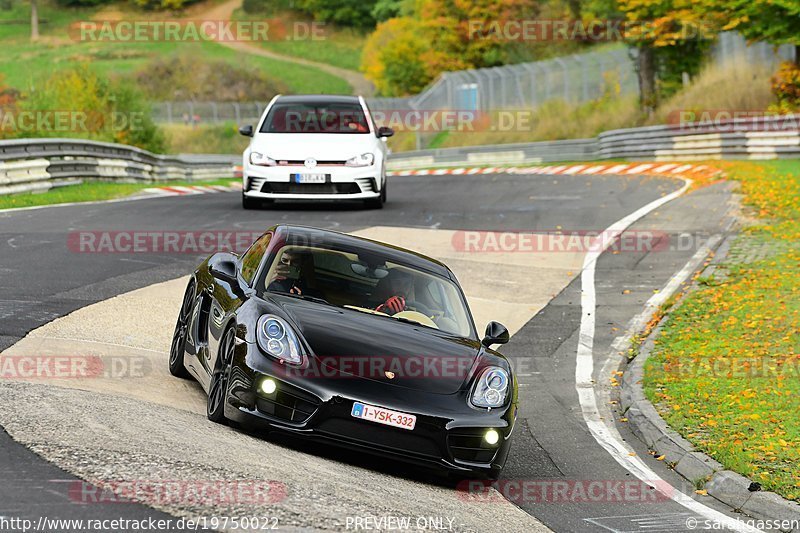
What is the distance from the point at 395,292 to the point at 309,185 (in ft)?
40.4

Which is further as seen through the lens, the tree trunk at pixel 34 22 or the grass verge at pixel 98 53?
the tree trunk at pixel 34 22

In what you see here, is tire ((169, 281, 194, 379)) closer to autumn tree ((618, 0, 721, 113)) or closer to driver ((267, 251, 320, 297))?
driver ((267, 251, 320, 297))

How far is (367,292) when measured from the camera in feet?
29.2

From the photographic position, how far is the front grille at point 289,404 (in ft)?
24.1

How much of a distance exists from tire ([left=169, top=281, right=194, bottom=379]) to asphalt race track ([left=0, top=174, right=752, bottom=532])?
15 centimetres

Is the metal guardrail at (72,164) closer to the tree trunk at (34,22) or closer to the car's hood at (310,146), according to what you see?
the car's hood at (310,146)

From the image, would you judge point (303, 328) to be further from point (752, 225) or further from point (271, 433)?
point (752, 225)

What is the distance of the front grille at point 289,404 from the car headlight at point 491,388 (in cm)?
108

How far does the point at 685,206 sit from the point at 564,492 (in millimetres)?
15510

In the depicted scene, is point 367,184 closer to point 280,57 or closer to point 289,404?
point 289,404

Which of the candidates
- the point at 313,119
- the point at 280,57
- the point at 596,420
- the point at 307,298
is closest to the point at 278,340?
the point at 307,298

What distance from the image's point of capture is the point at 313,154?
20891mm

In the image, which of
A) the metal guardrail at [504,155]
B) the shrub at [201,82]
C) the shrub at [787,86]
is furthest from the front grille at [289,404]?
the shrub at [201,82]

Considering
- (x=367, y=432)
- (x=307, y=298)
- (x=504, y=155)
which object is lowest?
(x=504, y=155)
